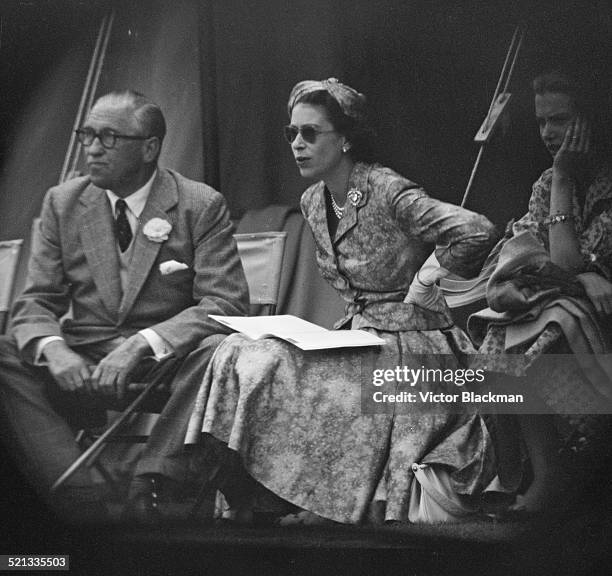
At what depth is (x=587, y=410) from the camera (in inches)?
225

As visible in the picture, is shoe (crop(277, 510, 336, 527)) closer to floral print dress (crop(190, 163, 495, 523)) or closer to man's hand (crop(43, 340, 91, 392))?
floral print dress (crop(190, 163, 495, 523))

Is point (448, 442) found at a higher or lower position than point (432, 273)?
lower

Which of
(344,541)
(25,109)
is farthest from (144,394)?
(25,109)

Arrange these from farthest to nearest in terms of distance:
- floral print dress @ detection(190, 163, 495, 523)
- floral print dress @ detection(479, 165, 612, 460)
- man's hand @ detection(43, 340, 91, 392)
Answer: man's hand @ detection(43, 340, 91, 392)
floral print dress @ detection(479, 165, 612, 460)
floral print dress @ detection(190, 163, 495, 523)

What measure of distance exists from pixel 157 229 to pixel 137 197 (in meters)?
0.18

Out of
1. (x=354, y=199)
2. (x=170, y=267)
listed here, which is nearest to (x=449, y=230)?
(x=354, y=199)

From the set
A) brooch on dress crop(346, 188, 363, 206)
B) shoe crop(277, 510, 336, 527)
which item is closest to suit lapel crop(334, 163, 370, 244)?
brooch on dress crop(346, 188, 363, 206)

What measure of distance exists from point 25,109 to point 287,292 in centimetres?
153

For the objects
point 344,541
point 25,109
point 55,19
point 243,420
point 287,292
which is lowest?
point 344,541

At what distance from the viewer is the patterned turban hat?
577 centimetres

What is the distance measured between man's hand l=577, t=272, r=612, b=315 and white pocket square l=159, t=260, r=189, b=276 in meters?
1.79

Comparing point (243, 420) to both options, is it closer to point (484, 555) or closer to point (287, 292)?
point (287, 292)

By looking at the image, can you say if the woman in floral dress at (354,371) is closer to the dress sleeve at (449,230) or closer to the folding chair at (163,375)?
the dress sleeve at (449,230)

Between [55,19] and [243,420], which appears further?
[55,19]
